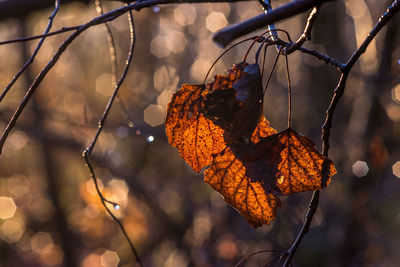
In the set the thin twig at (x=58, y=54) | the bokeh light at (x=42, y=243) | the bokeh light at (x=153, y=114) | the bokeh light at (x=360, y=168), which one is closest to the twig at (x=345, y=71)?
the thin twig at (x=58, y=54)

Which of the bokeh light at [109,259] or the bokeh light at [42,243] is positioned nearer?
the bokeh light at [109,259]

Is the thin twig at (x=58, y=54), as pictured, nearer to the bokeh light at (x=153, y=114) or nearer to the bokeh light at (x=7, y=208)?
the bokeh light at (x=153, y=114)

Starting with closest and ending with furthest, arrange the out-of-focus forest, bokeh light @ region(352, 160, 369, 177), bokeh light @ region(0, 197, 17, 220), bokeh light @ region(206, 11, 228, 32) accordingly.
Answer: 1. bokeh light @ region(352, 160, 369, 177)
2. the out-of-focus forest
3. bokeh light @ region(206, 11, 228, 32)
4. bokeh light @ region(0, 197, 17, 220)

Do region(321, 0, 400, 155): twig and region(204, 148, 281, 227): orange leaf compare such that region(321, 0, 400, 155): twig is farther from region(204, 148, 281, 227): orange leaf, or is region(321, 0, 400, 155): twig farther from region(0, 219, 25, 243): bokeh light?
region(0, 219, 25, 243): bokeh light

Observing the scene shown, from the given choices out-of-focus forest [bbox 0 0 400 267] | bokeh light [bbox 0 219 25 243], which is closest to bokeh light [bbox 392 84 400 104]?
out-of-focus forest [bbox 0 0 400 267]

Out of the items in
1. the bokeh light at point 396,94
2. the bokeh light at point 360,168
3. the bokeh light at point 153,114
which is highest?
the bokeh light at point 396,94

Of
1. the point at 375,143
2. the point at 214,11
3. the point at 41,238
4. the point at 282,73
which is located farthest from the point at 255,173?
the point at 41,238
